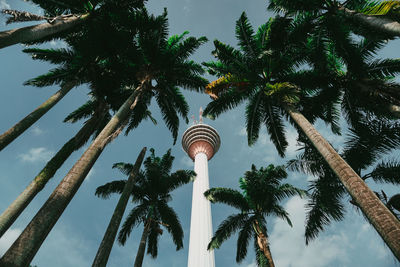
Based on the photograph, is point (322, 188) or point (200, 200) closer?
point (322, 188)

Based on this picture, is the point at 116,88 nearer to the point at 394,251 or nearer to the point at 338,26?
the point at 338,26

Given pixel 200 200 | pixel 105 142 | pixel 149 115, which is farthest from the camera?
pixel 200 200

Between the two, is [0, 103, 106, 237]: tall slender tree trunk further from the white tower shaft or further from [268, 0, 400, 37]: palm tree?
the white tower shaft

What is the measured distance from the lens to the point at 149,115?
62.3ft

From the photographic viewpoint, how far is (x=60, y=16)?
876 centimetres

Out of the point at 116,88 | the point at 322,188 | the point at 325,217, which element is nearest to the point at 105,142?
the point at 116,88

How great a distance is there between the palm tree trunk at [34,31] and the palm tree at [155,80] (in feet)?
11.8

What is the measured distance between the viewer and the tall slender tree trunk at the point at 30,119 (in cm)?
877

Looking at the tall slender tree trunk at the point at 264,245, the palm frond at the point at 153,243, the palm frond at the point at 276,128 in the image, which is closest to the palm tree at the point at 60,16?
the palm frond at the point at 276,128

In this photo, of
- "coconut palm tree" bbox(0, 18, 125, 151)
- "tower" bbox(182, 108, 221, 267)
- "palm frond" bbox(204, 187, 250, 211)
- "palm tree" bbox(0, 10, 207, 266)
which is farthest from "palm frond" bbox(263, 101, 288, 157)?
"tower" bbox(182, 108, 221, 267)

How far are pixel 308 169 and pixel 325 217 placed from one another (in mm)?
2844

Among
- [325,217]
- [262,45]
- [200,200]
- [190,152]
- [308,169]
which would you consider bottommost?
[325,217]

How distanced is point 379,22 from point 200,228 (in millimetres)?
26608

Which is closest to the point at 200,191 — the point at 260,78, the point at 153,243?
the point at 153,243
